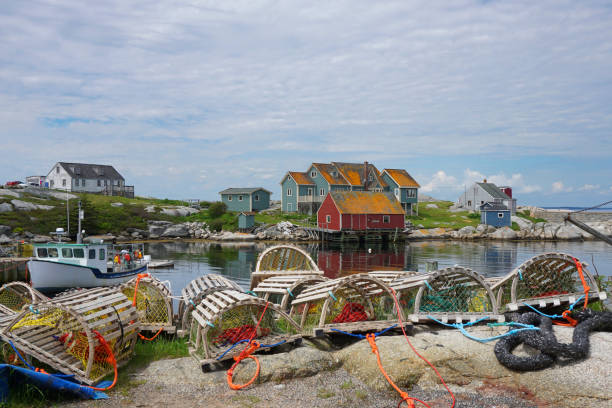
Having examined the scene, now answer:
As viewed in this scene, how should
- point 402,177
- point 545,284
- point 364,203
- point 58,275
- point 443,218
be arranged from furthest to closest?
1. point 402,177
2. point 443,218
3. point 364,203
4. point 58,275
5. point 545,284

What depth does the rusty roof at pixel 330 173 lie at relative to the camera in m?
66.9

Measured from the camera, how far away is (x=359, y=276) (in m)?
9.62

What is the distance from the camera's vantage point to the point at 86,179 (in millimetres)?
73312

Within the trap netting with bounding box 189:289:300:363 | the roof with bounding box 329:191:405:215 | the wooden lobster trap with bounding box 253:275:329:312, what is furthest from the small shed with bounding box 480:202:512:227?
the trap netting with bounding box 189:289:300:363

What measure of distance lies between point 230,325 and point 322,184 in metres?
58.6

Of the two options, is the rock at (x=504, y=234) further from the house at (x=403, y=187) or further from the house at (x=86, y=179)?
the house at (x=86, y=179)

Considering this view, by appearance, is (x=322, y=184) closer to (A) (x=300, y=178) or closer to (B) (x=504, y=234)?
(A) (x=300, y=178)

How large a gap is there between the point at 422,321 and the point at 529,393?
104 inches

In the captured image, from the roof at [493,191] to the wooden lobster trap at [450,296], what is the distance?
66335mm

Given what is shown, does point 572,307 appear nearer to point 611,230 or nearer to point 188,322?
point 188,322

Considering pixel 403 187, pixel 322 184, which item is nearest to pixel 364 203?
pixel 322 184

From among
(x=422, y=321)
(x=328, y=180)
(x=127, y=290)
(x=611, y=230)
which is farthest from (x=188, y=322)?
(x=611, y=230)

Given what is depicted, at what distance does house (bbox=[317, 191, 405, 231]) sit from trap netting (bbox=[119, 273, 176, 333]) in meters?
42.2

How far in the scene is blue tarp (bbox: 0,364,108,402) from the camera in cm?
698
